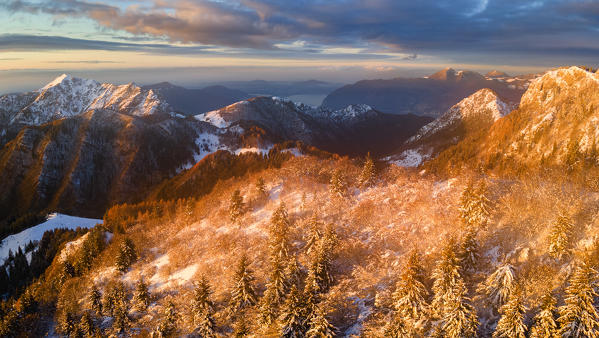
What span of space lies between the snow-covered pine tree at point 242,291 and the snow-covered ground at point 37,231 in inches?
4251

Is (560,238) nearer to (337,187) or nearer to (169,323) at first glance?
(337,187)

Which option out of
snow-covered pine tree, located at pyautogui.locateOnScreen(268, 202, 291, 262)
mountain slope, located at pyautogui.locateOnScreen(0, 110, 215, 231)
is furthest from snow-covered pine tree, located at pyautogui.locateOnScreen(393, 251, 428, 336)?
mountain slope, located at pyautogui.locateOnScreen(0, 110, 215, 231)

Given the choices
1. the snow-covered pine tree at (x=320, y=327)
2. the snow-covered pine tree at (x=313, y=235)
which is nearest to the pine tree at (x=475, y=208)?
the snow-covered pine tree at (x=313, y=235)

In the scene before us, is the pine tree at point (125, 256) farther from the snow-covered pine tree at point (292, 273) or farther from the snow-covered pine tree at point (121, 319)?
the snow-covered pine tree at point (292, 273)

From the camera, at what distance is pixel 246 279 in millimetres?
34281

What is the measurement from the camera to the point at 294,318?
2745cm

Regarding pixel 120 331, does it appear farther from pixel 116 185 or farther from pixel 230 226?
pixel 116 185

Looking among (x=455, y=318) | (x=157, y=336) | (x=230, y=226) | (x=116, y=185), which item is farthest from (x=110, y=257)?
(x=116, y=185)

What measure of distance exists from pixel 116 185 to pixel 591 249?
721 ft

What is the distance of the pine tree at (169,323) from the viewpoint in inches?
1336

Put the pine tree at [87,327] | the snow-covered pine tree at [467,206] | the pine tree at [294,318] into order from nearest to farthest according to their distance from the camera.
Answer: the pine tree at [294,318] < the snow-covered pine tree at [467,206] < the pine tree at [87,327]

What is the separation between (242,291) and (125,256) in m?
29.5

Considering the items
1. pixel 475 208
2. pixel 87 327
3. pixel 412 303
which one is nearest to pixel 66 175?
pixel 87 327

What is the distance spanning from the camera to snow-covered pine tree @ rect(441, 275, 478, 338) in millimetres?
24094
